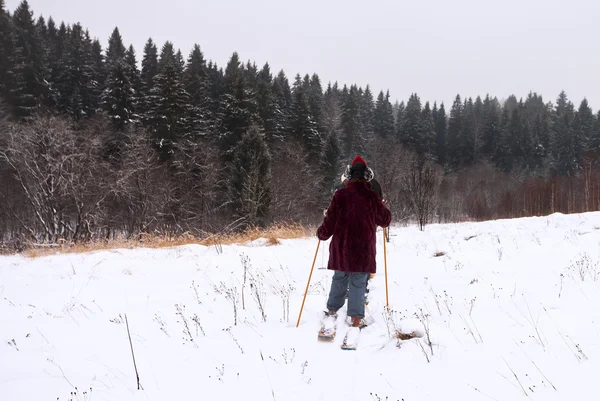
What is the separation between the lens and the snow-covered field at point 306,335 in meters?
2.55

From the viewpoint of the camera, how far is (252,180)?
26000mm

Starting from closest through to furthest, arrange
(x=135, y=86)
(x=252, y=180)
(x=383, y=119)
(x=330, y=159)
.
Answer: (x=252, y=180) < (x=135, y=86) < (x=330, y=159) < (x=383, y=119)

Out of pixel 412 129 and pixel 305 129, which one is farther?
pixel 412 129

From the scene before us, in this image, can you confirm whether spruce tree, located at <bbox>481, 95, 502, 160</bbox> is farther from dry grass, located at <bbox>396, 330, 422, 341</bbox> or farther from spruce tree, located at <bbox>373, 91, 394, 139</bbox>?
dry grass, located at <bbox>396, 330, 422, 341</bbox>

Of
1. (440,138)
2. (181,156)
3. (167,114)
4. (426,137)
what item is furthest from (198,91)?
(440,138)

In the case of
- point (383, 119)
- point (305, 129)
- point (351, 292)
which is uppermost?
point (383, 119)

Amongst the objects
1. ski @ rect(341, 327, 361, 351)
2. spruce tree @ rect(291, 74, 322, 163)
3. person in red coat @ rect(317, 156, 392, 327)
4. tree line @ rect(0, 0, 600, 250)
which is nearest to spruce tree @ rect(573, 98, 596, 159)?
tree line @ rect(0, 0, 600, 250)

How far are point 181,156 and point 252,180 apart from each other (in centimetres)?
746

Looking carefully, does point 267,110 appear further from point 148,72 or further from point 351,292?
point 351,292

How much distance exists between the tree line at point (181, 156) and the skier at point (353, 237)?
29.9 feet

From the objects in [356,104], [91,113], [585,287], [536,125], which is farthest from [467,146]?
[585,287]

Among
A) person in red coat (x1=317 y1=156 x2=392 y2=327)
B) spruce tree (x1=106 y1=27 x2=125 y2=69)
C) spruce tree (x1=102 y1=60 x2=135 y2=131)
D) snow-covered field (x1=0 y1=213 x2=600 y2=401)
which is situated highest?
spruce tree (x1=106 y1=27 x2=125 y2=69)

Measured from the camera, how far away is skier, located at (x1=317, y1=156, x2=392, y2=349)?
12.5ft

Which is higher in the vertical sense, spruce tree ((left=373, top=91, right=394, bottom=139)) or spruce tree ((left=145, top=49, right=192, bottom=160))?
spruce tree ((left=373, top=91, right=394, bottom=139))
